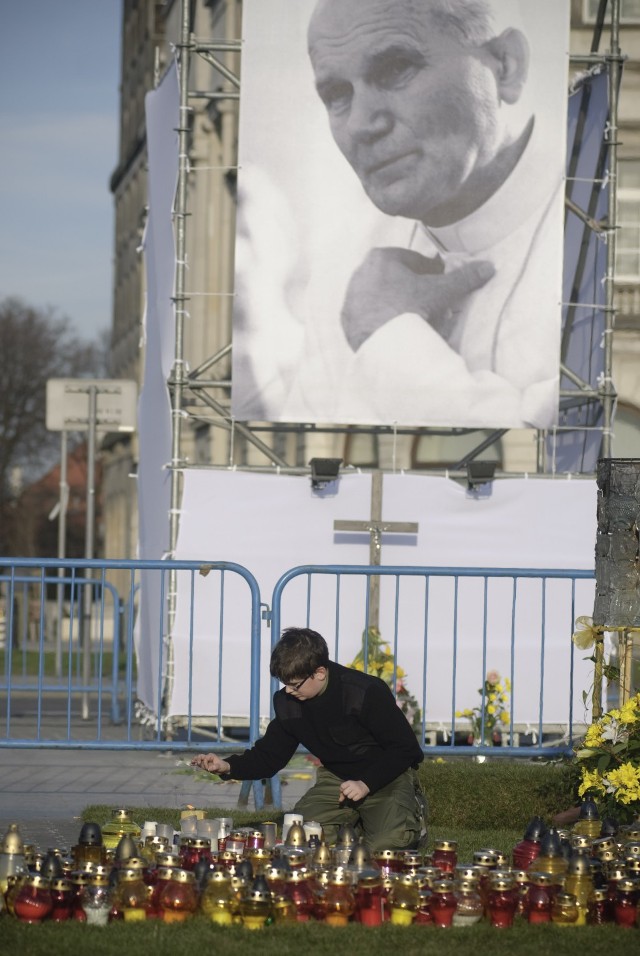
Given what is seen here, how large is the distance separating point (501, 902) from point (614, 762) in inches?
81.1

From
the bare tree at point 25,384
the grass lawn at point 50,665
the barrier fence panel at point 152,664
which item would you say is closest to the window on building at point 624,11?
the grass lawn at point 50,665

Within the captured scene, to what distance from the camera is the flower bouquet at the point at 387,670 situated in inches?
475

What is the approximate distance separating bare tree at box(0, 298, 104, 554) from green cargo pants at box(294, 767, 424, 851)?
56.0 meters

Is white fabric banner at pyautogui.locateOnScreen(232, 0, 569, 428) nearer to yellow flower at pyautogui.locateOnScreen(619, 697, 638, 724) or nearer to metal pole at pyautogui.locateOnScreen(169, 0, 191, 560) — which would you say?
metal pole at pyautogui.locateOnScreen(169, 0, 191, 560)

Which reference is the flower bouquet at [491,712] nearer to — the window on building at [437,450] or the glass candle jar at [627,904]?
the glass candle jar at [627,904]

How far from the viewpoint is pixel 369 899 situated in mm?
6363

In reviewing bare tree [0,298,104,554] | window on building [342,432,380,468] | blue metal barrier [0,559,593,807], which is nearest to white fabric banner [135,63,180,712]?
blue metal barrier [0,559,593,807]

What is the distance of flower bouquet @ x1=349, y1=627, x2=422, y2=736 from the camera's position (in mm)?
12062

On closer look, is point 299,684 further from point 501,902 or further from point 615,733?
point 615,733

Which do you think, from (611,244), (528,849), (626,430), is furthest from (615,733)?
(626,430)

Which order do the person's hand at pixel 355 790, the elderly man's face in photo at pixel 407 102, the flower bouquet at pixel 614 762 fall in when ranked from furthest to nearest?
the elderly man's face in photo at pixel 407 102 < the flower bouquet at pixel 614 762 < the person's hand at pixel 355 790

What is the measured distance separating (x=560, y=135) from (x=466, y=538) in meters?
3.44

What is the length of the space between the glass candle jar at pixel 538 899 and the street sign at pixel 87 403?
37.4ft

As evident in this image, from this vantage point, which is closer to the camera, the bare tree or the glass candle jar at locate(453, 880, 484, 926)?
the glass candle jar at locate(453, 880, 484, 926)
